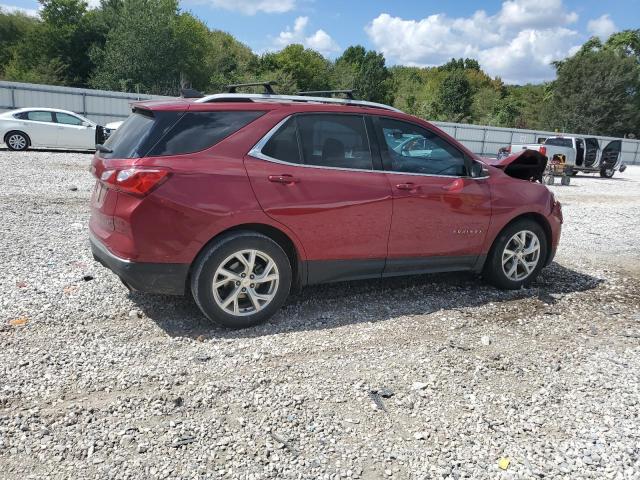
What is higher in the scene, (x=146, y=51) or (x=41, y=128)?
(x=146, y=51)

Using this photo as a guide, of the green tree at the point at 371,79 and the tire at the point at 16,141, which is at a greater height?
the green tree at the point at 371,79

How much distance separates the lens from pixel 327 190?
423 centimetres

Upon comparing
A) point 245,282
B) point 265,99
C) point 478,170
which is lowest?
point 245,282

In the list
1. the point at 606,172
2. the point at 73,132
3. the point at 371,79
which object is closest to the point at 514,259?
the point at 73,132

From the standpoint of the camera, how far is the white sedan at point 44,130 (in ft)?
52.6

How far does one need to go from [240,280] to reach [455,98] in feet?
185

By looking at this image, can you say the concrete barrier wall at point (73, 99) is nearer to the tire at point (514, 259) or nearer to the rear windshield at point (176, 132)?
the rear windshield at point (176, 132)

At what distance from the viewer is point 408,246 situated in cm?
475

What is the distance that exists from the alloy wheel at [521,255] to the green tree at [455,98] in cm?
5220

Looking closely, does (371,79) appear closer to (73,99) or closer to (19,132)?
(73,99)

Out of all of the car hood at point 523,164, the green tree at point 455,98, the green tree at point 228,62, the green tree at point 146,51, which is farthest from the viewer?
the green tree at point 455,98

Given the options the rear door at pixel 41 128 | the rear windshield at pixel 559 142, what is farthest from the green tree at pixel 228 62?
the rear door at pixel 41 128

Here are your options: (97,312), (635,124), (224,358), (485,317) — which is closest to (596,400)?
(485,317)

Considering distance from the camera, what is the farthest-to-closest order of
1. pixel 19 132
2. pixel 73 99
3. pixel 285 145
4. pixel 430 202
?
pixel 73 99
pixel 19 132
pixel 430 202
pixel 285 145
